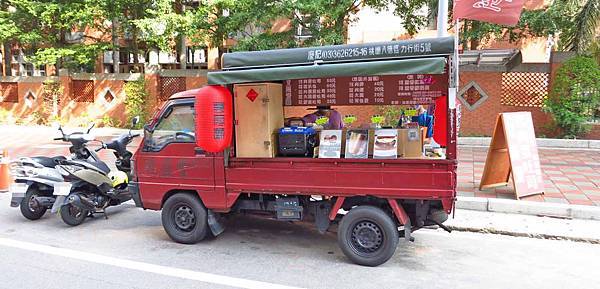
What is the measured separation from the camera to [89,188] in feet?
22.0

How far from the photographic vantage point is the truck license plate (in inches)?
246

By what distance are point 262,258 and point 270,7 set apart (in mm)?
10065

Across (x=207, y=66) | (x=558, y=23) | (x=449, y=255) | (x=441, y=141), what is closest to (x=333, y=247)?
(x=449, y=255)

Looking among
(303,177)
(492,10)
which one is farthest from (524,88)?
(303,177)

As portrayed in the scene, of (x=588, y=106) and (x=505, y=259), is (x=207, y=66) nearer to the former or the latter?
(x=588, y=106)

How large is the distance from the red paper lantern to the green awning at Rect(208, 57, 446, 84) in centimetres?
17

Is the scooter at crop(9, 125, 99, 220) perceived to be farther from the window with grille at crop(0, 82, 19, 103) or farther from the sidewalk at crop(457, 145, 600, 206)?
the window with grille at crop(0, 82, 19, 103)

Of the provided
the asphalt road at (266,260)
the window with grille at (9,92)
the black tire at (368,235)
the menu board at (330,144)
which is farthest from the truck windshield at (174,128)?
the window with grille at (9,92)

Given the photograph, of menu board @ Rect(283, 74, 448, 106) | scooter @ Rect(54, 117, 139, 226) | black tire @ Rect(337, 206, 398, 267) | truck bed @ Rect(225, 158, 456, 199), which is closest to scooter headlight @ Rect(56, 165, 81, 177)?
scooter @ Rect(54, 117, 139, 226)

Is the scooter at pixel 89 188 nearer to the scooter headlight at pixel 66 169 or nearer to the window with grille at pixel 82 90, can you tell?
the scooter headlight at pixel 66 169

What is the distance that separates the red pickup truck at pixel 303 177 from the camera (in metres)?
4.66

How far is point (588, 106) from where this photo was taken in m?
12.3

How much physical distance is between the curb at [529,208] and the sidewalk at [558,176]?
0.40m

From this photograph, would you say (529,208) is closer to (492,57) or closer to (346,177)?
(346,177)
